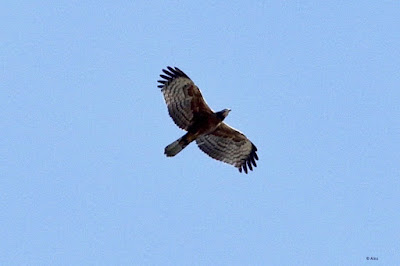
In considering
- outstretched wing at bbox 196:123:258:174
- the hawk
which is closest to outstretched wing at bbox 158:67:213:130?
the hawk

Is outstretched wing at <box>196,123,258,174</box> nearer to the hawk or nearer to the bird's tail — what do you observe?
the hawk

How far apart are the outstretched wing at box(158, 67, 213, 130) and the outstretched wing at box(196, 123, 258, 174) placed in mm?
862

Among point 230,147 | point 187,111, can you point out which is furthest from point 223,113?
point 230,147

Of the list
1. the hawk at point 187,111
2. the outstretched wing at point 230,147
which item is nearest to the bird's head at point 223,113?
the hawk at point 187,111

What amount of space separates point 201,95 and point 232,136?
1.48 m

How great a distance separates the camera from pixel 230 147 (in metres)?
24.6

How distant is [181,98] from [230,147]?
72.2 inches

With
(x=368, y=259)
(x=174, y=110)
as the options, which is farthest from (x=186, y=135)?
(x=368, y=259)

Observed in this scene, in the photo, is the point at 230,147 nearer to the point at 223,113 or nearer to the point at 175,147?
the point at 223,113

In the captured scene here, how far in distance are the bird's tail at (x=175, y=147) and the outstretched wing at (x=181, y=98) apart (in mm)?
401

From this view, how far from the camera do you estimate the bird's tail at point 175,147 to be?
23250 mm

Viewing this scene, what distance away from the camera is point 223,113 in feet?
76.8

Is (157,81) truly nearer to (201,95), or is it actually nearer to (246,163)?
(201,95)

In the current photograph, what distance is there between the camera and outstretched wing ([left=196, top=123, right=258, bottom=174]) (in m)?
24.4
